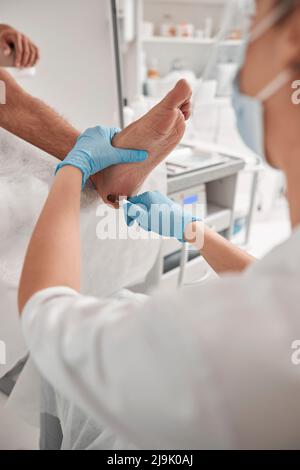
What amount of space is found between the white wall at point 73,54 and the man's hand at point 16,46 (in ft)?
0.47

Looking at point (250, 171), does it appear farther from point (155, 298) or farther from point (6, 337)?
point (155, 298)

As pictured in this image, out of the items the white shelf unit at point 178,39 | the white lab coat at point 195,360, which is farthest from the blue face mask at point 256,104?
the white shelf unit at point 178,39

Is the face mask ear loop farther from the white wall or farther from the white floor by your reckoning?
the white floor

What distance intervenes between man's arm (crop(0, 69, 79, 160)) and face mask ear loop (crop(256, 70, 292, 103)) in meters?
0.63

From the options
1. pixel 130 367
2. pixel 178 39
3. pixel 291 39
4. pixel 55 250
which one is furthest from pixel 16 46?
pixel 178 39

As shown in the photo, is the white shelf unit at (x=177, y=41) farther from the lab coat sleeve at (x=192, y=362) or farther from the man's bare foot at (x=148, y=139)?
the lab coat sleeve at (x=192, y=362)

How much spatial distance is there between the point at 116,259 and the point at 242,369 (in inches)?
31.2

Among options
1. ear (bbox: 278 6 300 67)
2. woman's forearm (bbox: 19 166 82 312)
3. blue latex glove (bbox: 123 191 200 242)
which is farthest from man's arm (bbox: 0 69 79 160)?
ear (bbox: 278 6 300 67)

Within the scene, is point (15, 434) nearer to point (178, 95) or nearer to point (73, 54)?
point (178, 95)

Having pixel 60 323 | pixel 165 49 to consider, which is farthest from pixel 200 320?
pixel 165 49

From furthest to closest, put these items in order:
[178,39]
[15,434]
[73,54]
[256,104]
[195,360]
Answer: [178,39], [73,54], [15,434], [256,104], [195,360]

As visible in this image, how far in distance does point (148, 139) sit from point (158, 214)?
0.18 metres

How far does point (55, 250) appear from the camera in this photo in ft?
2.03

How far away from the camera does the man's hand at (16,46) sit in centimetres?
117
